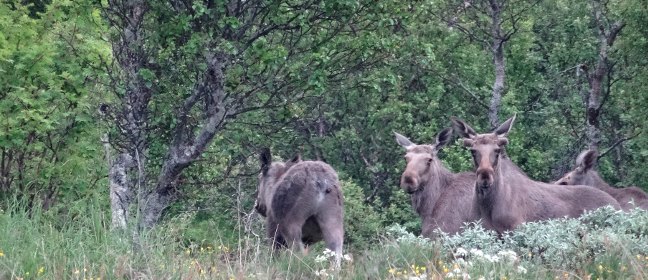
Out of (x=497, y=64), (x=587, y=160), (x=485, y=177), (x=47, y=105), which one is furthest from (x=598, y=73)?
(x=47, y=105)

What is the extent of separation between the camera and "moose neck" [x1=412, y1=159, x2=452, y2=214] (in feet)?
48.8

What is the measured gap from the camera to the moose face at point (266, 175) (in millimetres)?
15336

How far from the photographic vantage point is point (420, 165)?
14.7 meters

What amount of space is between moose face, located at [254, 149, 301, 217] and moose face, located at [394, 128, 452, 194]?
173cm

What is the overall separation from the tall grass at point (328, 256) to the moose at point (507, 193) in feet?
6.31

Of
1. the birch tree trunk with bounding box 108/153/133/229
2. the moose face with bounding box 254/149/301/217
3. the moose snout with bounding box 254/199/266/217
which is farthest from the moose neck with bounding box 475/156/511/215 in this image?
the birch tree trunk with bounding box 108/153/133/229

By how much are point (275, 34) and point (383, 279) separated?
668cm

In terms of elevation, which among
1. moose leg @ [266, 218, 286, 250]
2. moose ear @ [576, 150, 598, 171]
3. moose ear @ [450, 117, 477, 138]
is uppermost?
moose ear @ [450, 117, 477, 138]

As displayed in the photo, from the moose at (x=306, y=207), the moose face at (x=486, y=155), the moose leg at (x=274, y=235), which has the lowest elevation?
the moose leg at (x=274, y=235)

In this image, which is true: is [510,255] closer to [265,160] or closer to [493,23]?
[265,160]

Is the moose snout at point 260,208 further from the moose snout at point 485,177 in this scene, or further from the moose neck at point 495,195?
the moose snout at point 485,177

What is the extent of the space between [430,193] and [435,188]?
0.37 ft

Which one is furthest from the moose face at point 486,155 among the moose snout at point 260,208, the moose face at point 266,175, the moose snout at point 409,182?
the moose snout at point 260,208

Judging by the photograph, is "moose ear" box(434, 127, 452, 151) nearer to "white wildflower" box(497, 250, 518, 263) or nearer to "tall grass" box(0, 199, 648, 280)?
"tall grass" box(0, 199, 648, 280)
